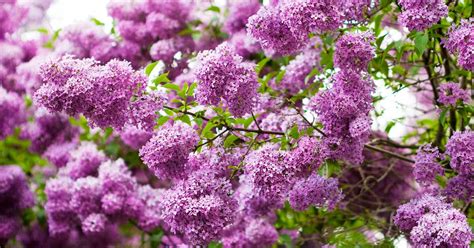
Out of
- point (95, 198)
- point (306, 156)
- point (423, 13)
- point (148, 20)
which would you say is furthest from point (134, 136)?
point (423, 13)

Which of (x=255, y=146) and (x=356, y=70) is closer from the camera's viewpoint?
(x=356, y=70)

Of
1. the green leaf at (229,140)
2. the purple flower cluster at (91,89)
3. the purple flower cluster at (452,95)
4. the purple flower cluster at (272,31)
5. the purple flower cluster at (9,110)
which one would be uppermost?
the purple flower cluster at (272,31)

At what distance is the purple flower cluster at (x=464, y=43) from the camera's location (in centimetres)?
194

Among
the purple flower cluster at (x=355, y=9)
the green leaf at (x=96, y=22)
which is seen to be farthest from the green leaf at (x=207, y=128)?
the green leaf at (x=96, y=22)

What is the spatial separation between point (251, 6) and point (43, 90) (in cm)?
173

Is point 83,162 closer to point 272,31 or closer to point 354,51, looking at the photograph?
point 272,31

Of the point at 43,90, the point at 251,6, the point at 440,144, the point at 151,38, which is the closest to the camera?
the point at 43,90

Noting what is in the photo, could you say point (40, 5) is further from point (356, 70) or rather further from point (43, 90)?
point (356, 70)

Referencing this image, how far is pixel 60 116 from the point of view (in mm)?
4020

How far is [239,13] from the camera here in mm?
3570

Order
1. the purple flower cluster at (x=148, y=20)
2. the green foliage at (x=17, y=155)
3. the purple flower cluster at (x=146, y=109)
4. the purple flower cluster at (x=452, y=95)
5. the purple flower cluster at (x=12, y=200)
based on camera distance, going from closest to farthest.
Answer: the purple flower cluster at (x=146, y=109), the purple flower cluster at (x=452, y=95), the purple flower cluster at (x=148, y=20), the purple flower cluster at (x=12, y=200), the green foliage at (x=17, y=155)

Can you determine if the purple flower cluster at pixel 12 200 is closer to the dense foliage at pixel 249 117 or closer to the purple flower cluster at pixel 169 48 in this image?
the dense foliage at pixel 249 117

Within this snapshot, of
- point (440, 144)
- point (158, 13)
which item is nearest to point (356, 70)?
point (440, 144)

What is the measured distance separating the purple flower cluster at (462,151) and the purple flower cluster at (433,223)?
145 millimetres
